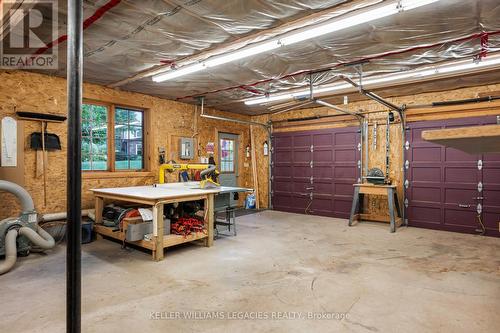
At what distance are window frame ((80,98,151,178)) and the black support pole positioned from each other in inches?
166

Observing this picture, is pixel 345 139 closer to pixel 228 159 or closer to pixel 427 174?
pixel 427 174

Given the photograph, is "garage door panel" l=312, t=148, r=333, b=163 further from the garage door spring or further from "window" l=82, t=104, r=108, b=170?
"window" l=82, t=104, r=108, b=170

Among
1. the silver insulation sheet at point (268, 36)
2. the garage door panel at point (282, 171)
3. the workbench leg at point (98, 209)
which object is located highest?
the silver insulation sheet at point (268, 36)

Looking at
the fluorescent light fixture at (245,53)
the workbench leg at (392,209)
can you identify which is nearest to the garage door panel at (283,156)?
the workbench leg at (392,209)

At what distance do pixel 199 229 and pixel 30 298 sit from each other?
2091mm

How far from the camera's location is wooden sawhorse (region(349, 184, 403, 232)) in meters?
5.44

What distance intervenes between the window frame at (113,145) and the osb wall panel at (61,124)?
10 centimetres

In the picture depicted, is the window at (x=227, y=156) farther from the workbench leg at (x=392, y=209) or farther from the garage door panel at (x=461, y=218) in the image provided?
the garage door panel at (x=461, y=218)

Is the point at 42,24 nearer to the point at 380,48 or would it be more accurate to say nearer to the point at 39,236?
the point at 39,236

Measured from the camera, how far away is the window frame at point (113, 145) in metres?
5.26

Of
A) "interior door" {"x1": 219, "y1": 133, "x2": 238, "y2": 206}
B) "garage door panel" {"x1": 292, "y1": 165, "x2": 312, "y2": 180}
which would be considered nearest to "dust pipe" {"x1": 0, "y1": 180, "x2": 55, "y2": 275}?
"interior door" {"x1": 219, "y1": 133, "x2": 238, "y2": 206}

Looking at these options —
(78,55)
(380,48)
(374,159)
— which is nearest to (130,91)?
(380,48)

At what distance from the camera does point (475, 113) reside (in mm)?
5207

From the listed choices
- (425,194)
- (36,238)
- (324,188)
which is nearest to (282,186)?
(324,188)
